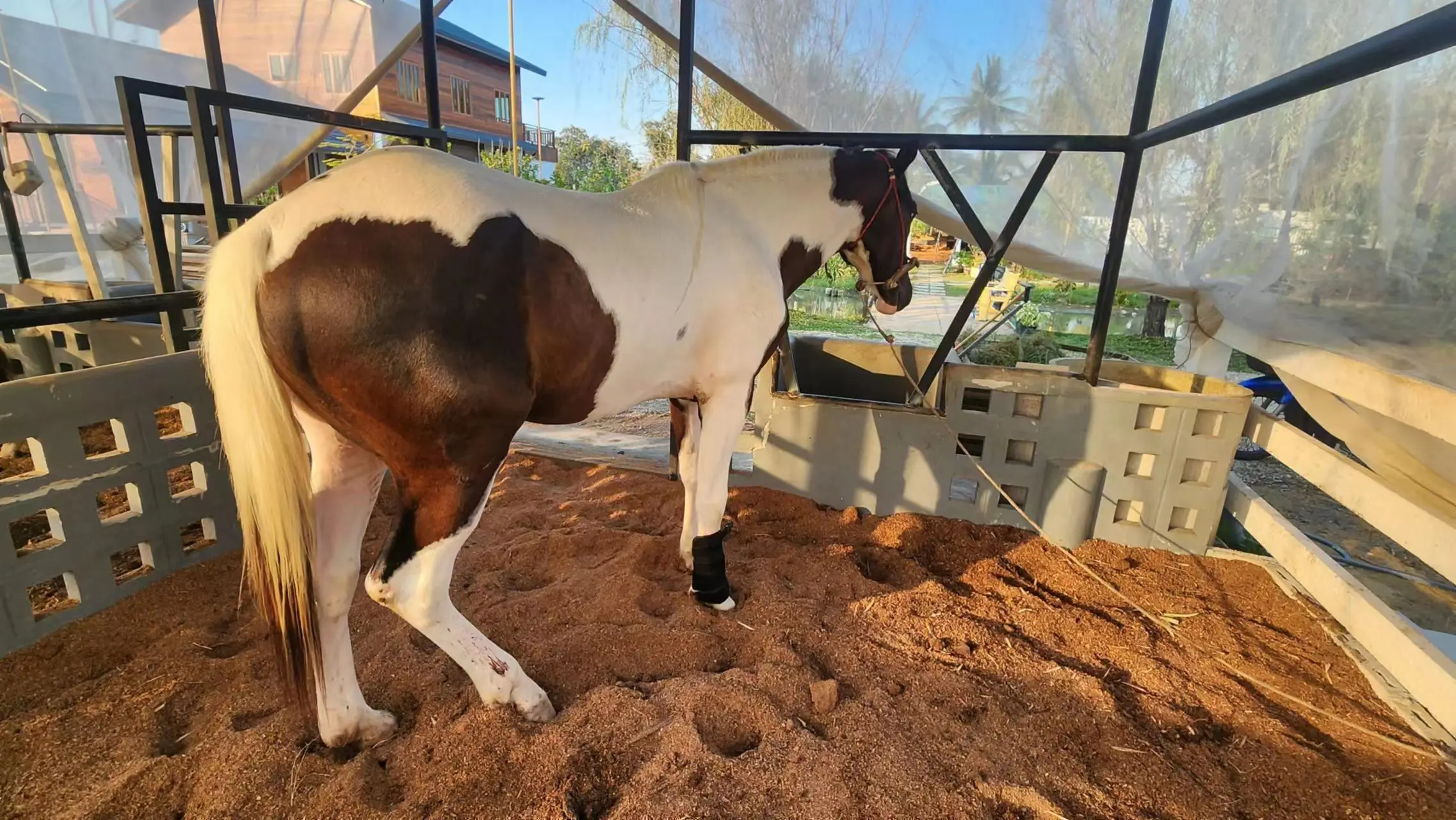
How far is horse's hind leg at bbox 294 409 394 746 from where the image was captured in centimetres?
156

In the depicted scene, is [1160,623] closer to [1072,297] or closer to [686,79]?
[686,79]

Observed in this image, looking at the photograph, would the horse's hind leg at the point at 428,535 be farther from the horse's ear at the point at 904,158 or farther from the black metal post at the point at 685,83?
the horse's ear at the point at 904,158

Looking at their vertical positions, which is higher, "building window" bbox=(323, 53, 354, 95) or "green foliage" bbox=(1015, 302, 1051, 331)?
"building window" bbox=(323, 53, 354, 95)

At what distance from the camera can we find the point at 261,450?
4.57 ft

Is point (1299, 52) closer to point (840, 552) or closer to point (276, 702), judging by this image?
point (840, 552)

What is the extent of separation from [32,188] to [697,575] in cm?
470

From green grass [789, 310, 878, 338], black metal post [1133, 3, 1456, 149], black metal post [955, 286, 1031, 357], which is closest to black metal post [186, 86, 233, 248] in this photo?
black metal post [1133, 3, 1456, 149]

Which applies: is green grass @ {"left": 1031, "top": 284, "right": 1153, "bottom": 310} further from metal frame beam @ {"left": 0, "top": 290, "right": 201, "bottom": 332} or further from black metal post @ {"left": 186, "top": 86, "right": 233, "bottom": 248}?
metal frame beam @ {"left": 0, "top": 290, "right": 201, "bottom": 332}

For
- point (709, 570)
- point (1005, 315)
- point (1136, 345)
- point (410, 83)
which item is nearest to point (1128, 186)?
point (1005, 315)

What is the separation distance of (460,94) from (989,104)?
17.9 m

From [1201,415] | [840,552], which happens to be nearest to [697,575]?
[840,552]

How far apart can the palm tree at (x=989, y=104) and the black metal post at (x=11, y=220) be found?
17.6 ft

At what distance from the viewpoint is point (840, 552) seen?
8.50ft

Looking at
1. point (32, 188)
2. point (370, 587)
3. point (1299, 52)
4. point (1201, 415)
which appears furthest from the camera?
point (32, 188)
